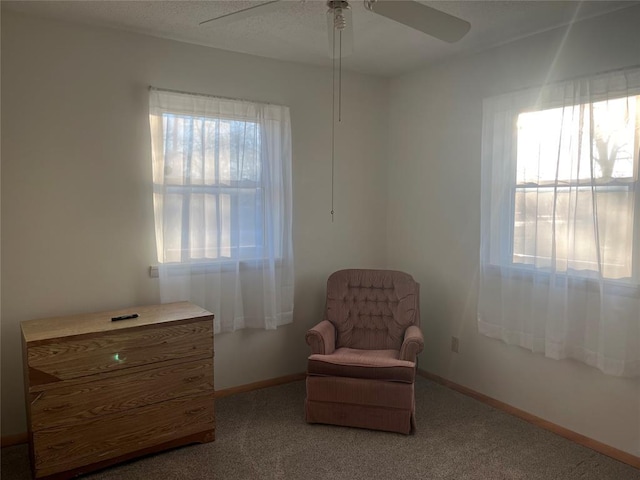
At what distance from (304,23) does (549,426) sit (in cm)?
291

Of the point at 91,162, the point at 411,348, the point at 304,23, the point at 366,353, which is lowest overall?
the point at 366,353

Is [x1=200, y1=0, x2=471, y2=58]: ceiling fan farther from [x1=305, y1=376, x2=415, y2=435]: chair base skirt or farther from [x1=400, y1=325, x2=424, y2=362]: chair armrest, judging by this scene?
[x1=305, y1=376, x2=415, y2=435]: chair base skirt

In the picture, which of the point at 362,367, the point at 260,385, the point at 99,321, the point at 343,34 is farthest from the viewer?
the point at 260,385

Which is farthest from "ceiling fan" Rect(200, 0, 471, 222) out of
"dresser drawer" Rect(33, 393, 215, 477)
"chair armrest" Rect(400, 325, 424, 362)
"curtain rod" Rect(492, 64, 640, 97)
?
"dresser drawer" Rect(33, 393, 215, 477)

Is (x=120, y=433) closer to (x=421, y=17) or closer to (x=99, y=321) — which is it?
(x=99, y=321)

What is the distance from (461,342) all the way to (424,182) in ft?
4.20

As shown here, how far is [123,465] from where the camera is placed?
2.60 m

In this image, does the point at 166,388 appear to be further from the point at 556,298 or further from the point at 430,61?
the point at 430,61

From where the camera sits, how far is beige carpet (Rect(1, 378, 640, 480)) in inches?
99.2

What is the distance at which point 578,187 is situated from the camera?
8.98 ft

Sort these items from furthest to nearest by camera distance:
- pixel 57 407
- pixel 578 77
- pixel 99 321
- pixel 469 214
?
pixel 469 214
pixel 578 77
pixel 99 321
pixel 57 407

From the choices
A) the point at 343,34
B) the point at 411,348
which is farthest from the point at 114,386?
the point at 343,34

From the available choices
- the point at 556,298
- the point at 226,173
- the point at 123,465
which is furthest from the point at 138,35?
the point at 556,298

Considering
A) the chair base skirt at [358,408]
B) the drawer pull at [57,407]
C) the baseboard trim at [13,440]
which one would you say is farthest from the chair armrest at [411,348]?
the baseboard trim at [13,440]
